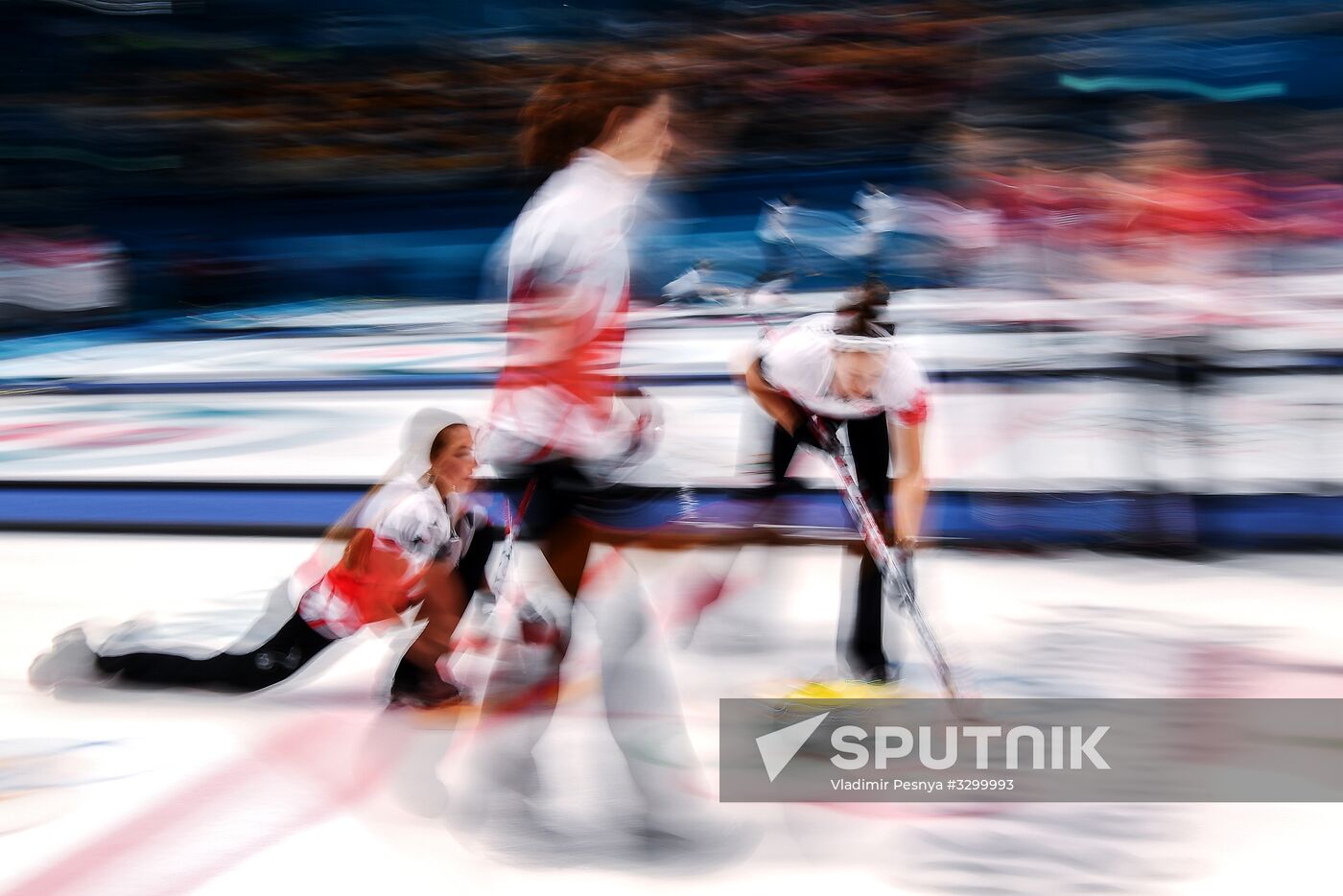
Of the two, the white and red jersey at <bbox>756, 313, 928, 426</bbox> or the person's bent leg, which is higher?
the white and red jersey at <bbox>756, 313, 928, 426</bbox>

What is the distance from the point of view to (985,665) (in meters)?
2.70

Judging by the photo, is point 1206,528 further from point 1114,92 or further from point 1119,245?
point 1114,92

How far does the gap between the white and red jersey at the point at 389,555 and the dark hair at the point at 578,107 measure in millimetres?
670

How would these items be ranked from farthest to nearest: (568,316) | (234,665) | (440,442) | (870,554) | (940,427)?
(940,427) → (234,665) → (870,554) → (440,442) → (568,316)

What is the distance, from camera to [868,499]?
7.77 feet

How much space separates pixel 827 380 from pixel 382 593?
0.92m

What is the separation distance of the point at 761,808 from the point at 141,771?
112 centimetres

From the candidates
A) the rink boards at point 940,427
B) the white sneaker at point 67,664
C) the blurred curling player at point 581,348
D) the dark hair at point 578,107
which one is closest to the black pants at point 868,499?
the rink boards at point 940,427

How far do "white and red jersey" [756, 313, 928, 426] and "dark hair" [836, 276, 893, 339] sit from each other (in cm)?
3

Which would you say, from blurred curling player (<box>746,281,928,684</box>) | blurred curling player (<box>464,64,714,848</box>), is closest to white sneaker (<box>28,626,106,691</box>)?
blurred curling player (<box>464,64,714,848</box>)

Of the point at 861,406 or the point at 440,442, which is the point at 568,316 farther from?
the point at 861,406

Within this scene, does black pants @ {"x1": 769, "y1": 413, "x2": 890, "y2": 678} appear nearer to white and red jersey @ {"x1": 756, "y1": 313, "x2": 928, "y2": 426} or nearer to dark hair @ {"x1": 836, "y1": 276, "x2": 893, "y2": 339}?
white and red jersey @ {"x1": 756, "y1": 313, "x2": 928, "y2": 426}

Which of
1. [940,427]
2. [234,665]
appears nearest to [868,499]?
[234,665]

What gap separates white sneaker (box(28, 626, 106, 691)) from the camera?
103 inches
